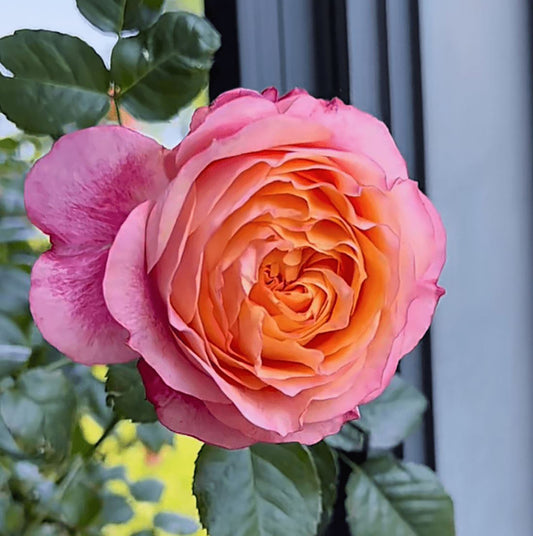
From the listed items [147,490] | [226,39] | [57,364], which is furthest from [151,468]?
[226,39]

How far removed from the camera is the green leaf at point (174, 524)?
1.92 ft

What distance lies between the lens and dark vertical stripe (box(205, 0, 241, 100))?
0.53 meters

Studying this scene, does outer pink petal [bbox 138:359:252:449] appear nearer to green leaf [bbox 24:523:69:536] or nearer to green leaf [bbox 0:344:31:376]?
green leaf [bbox 0:344:31:376]

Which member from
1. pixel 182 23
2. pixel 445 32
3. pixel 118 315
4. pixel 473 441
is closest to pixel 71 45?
pixel 182 23

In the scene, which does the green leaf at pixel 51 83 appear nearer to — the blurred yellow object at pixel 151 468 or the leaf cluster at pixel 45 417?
the leaf cluster at pixel 45 417

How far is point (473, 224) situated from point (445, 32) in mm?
143

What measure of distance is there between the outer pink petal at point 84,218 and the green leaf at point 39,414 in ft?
0.35

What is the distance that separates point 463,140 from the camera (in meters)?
0.55

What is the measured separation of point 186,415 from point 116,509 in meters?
0.27

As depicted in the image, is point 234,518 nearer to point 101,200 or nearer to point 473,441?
point 101,200

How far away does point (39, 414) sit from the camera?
36 cm

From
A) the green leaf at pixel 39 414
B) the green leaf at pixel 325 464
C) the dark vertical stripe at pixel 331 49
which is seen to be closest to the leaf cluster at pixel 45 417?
the green leaf at pixel 39 414

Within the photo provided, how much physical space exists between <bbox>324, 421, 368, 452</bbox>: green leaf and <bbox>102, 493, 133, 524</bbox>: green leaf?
0.16 meters

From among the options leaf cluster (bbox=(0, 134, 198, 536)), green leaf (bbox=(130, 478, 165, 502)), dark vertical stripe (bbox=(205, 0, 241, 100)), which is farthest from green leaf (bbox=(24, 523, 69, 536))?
dark vertical stripe (bbox=(205, 0, 241, 100))
